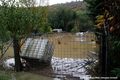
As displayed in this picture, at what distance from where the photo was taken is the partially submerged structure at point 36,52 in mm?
8492

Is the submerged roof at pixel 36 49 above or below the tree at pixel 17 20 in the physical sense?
below

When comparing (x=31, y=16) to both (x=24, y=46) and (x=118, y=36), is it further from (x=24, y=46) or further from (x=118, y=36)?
(x=118, y=36)

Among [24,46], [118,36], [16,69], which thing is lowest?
[16,69]

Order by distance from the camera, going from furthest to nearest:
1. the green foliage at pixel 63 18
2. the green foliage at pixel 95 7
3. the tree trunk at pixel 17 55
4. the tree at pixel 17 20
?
the green foliage at pixel 63 18, the tree trunk at pixel 17 55, the tree at pixel 17 20, the green foliage at pixel 95 7

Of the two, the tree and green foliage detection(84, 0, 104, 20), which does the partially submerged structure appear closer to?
the tree

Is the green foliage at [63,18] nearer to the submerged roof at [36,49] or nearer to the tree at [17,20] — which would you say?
the submerged roof at [36,49]

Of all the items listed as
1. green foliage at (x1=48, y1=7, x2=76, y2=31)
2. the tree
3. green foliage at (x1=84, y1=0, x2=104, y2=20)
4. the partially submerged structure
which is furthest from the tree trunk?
green foliage at (x1=48, y1=7, x2=76, y2=31)

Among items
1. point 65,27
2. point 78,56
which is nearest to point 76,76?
point 78,56

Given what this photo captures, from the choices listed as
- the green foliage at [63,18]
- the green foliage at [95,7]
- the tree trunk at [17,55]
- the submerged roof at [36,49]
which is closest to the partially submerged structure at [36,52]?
the submerged roof at [36,49]

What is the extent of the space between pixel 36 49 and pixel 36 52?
0.46 ft

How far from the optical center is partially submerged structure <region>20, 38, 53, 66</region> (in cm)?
849

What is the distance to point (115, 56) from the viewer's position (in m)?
5.86

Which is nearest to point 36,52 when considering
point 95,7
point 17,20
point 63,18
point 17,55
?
point 17,55

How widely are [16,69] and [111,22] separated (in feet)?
12.5
